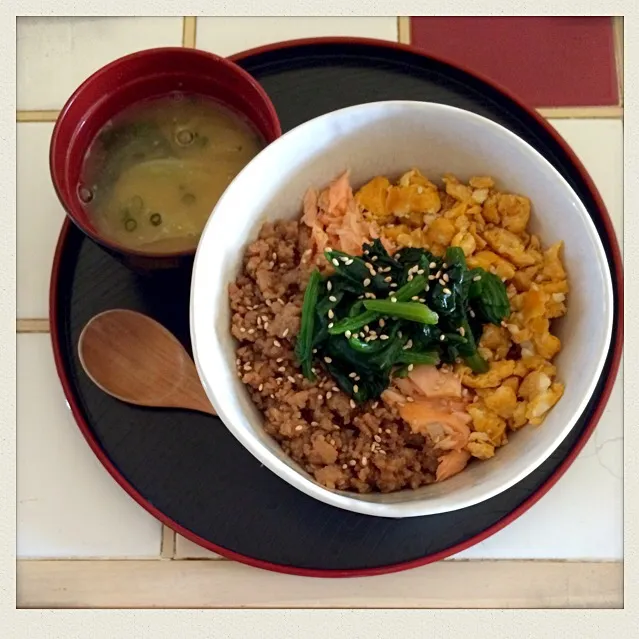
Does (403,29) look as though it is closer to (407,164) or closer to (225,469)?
(407,164)

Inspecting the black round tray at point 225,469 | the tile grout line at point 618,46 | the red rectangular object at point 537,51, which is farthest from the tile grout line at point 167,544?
the tile grout line at point 618,46

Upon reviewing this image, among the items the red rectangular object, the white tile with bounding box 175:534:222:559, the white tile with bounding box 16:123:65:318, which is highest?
the red rectangular object

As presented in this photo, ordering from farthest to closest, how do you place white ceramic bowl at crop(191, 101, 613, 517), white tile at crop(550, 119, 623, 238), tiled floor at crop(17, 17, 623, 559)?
white tile at crop(550, 119, 623, 238) < tiled floor at crop(17, 17, 623, 559) < white ceramic bowl at crop(191, 101, 613, 517)

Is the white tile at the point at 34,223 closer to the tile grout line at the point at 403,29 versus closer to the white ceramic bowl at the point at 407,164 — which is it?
the white ceramic bowl at the point at 407,164

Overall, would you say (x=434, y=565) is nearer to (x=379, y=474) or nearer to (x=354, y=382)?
(x=379, y=474)

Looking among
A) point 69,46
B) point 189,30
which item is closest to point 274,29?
point 189,30

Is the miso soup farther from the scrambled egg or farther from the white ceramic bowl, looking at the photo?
the scrambled egg

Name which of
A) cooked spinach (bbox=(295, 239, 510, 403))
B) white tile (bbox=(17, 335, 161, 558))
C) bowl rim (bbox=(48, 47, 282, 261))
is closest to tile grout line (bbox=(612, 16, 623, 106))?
cooked spinach (bbox=(295, 239, 510, 403))
